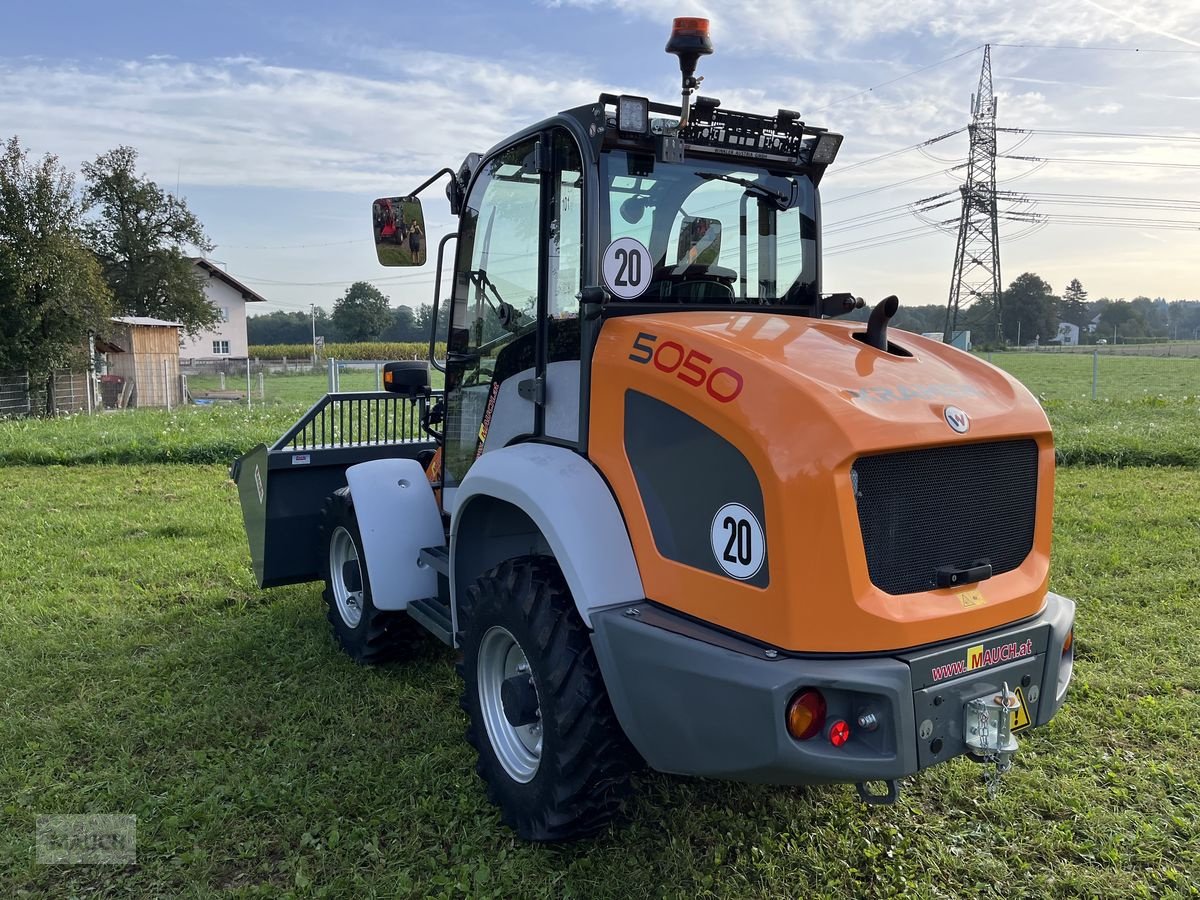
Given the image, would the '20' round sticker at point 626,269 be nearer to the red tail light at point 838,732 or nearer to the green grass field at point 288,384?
the red tail light at point 838,732

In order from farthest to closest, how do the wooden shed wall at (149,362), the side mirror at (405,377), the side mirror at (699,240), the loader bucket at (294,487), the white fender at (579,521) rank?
the wooden shed wall at (149,362) → the loader bucket at (294,487) → the side mirror at (405,377) → the side mirror at (699,240) → the white fender at (579,521)

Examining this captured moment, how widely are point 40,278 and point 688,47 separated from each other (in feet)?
Result: 69.0

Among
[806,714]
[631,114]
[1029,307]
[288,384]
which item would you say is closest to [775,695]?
[806,714]

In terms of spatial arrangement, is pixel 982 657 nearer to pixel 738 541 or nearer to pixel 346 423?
pixel 738 541

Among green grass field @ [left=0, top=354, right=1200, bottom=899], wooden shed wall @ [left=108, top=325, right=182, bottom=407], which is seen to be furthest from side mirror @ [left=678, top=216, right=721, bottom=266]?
wooden shed wall @ [left=108, top=325, right=182, bottom=407]

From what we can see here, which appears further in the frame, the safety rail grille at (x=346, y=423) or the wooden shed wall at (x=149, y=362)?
the wooden shed wall at (x=149, y=362)

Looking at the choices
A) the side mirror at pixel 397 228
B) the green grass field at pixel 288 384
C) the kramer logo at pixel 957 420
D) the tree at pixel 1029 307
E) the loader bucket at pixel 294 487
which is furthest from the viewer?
the tree at pixel 1029 307

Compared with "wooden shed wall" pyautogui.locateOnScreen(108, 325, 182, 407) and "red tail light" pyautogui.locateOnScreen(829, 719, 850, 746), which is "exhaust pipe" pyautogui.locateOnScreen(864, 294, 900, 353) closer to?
"red tail light" pyautogui.locateOnScreen(829, 719, 850, 746)

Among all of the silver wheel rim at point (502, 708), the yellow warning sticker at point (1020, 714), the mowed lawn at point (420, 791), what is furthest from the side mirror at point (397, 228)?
the yellow warning sticker at point (1020, 714)

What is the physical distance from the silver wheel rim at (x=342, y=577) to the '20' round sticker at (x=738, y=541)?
112 inches

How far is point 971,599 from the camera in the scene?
264cm

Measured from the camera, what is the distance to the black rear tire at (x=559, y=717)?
9.20 ft

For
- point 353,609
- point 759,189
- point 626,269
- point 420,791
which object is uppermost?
point 759,189

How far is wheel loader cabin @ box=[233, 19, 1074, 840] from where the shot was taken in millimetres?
2385
